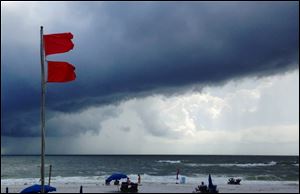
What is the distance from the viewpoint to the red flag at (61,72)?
45.8 feet

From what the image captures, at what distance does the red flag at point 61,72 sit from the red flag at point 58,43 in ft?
1.41

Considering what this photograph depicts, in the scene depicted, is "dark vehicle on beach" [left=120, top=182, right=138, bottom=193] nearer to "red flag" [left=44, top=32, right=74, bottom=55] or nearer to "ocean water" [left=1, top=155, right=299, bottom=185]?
"ocean water" [left=1, top=155, right=299, bottom=185]

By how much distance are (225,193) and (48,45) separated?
102 feet

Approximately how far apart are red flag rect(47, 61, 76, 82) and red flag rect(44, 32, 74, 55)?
0.43 meters

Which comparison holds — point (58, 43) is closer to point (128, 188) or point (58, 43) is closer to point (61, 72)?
point (61, 72)

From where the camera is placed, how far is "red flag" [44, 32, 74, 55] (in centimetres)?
1411

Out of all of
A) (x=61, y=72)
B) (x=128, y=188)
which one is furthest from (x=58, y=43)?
(x=128, y=188)

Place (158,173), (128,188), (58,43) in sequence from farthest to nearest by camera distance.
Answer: (158,173)
(128,188)
(58,43)

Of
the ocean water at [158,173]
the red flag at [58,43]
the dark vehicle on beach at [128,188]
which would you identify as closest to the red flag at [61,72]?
the red flag at [58,43]

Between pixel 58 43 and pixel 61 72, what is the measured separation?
0.95m

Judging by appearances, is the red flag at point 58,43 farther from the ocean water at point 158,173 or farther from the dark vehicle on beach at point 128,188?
the ocean water at point 158,173

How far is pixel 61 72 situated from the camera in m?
14.0

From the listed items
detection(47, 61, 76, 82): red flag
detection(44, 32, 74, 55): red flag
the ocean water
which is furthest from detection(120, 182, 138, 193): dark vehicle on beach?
detection(44, 32, 74, 55): red flag

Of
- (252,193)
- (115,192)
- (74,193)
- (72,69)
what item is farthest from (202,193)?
(72,69)
